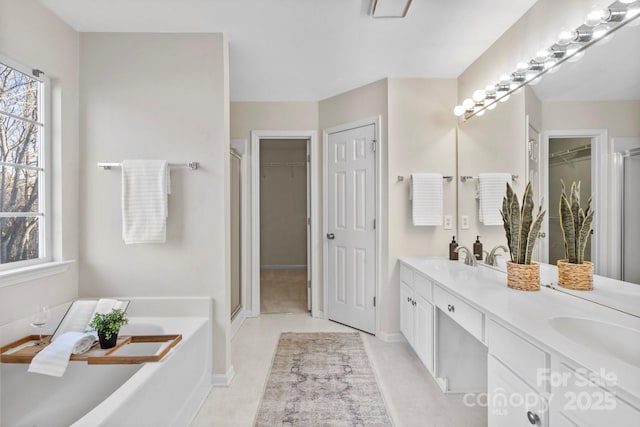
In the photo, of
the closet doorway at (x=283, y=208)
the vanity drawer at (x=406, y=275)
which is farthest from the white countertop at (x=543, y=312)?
the closet doorway at (x=283, y=208)

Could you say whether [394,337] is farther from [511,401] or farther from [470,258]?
[511,401]

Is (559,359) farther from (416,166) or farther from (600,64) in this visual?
(416,166)

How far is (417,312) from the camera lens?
7.59ft

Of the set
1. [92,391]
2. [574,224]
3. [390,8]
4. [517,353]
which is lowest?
[92,391]

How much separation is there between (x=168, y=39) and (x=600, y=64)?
2.45 metres

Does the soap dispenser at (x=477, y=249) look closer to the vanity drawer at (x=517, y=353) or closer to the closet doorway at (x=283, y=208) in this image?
Answer: the vanity drawer at (x=517, y=353)

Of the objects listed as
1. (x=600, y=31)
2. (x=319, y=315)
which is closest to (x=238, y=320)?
(x=319, y=315)

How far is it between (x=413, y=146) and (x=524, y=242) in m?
1.39

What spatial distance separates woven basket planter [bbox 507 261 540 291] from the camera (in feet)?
5.24

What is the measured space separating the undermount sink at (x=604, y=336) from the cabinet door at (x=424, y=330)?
2.97 feet

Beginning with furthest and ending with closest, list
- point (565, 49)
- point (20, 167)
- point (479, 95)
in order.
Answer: point (479, 95), point (20, 167), point (565, 49)

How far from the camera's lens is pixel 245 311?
346 cm

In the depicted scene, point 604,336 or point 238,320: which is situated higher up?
point 604,336

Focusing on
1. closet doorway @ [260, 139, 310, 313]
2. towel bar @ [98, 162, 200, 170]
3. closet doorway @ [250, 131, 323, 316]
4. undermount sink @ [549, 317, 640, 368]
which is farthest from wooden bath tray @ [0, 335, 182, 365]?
closet doorway @ [260, 139, 310, 313]
